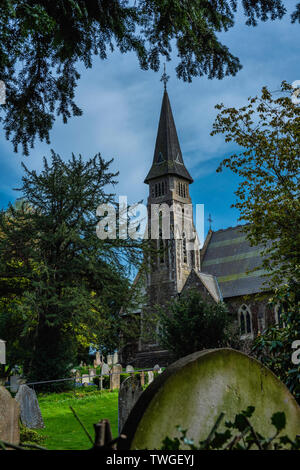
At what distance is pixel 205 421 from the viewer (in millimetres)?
2104

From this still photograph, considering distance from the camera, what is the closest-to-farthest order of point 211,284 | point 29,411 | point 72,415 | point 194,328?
1. point 29,411
2. point 72,415
3. point 194,328
4. point 211,284

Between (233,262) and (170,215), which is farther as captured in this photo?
(170,215)

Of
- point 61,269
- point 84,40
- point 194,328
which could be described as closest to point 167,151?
point 194,328

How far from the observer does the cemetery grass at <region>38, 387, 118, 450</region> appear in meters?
8.13

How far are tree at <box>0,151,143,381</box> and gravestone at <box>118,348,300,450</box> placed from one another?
14.7 metres

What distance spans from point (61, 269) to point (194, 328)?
26.4ft

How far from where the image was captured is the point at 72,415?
11.6 meters

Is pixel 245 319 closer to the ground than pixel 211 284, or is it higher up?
closer to the ground

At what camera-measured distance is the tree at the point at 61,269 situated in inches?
688

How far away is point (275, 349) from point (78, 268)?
12.5m

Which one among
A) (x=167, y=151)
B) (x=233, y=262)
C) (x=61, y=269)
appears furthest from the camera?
(x=167, y=151)

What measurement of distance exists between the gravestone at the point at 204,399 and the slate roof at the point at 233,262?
97.0ft

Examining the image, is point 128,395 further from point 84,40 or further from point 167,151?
point 167,151
